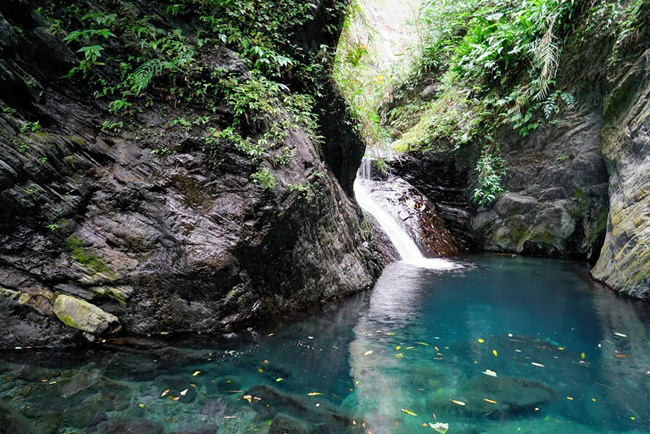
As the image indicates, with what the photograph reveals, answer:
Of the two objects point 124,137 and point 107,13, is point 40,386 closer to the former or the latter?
point 124,137

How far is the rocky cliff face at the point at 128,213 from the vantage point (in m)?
3.21

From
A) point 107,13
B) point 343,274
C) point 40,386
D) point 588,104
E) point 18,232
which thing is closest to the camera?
point 40,386

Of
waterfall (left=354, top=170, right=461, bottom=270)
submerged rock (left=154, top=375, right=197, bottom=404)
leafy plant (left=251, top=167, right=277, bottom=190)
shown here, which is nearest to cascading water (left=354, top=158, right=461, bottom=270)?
waterfall (left=354, top=170, right=461, bottom=270)

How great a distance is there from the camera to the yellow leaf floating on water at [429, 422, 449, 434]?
7.96 ft

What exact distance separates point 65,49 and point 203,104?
154cm

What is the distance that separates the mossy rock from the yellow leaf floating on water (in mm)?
3086

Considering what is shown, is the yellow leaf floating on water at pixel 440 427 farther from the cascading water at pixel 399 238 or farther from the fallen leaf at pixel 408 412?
the cascading water at pixel 399 238

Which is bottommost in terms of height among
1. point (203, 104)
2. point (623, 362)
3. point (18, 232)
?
point (623, 362)

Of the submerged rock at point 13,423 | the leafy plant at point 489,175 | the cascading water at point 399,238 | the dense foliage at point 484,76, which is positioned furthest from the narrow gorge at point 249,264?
the leafy plant at point 489,175

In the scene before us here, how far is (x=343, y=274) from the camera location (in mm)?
5828

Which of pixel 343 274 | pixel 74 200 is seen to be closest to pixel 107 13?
pixel 74 200

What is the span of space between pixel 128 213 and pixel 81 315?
1129 millimetres

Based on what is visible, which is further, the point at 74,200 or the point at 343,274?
the point at 343,274

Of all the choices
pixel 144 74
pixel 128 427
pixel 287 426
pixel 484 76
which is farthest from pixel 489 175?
pixel 128 427
